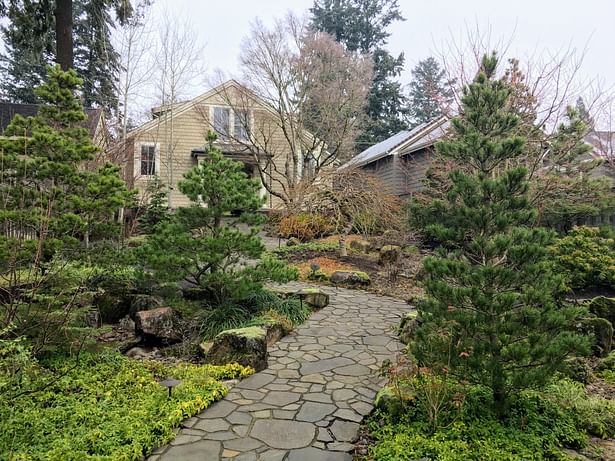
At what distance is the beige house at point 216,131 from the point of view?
1869 cm

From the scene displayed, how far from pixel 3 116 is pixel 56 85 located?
10281 millimetres

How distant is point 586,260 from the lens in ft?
24.0

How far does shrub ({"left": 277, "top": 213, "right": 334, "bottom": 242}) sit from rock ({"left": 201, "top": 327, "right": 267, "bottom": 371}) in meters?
9.79

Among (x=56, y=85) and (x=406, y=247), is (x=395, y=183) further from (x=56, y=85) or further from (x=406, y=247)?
(x=56, y=85)

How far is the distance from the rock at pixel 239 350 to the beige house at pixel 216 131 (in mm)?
13404

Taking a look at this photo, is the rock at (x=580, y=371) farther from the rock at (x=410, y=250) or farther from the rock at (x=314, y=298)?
the rock at (x=410, y=250)

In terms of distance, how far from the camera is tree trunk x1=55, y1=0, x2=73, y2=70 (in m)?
10.3

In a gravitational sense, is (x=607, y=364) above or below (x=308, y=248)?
below

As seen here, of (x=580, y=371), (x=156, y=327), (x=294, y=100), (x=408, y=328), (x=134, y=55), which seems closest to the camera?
(x=580, y=371)

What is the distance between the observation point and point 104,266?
653 centimetres

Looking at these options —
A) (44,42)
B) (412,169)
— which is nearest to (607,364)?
(412,169)

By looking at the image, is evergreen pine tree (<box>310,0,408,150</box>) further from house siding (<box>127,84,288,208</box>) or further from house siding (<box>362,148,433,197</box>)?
house siding (<box>127,84,288,208</box>)

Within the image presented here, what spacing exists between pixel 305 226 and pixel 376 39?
2317 cm

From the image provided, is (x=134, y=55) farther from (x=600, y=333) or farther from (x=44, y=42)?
(x=600, y=333)
